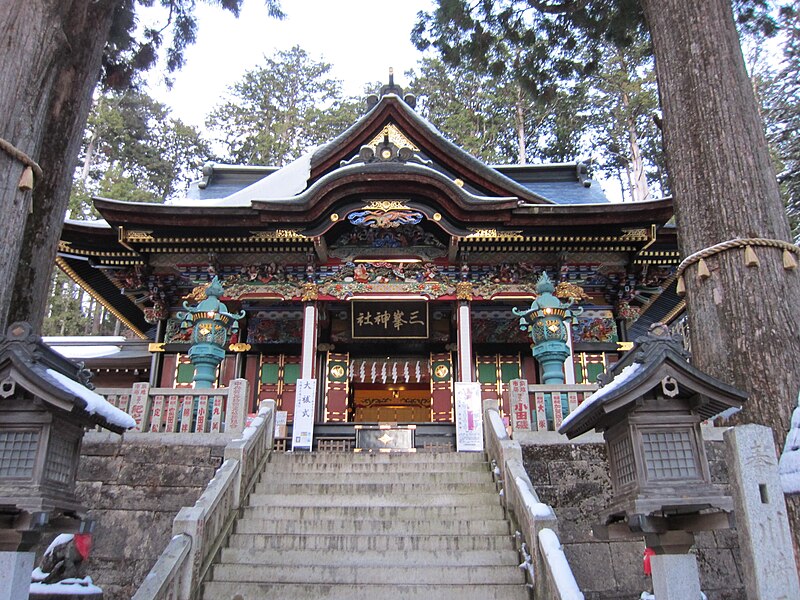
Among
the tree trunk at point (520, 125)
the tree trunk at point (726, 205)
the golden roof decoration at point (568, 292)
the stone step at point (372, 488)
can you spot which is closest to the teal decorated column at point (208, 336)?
the stone step at point (372, 488)

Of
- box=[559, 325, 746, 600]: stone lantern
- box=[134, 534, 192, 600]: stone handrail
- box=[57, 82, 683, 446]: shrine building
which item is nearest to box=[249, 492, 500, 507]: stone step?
box=[134, 534, 192, 600]: stone handrail

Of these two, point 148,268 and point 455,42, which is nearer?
point 455,42

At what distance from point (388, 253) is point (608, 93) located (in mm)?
16261

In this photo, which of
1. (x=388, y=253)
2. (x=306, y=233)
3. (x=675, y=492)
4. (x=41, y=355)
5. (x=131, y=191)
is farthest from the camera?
(x=131, y=191)

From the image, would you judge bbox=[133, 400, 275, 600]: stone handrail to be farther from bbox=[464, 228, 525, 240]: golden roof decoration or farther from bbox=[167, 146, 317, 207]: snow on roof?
bbox=[167, 146, 317, 207]: snow on roof

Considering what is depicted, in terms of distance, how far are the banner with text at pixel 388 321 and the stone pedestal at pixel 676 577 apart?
28.2 ft

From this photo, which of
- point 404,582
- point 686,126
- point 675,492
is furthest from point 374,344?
point 675,492

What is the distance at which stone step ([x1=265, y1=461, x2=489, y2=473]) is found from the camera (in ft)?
23.9

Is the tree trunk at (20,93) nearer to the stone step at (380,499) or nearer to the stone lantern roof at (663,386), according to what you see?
the stone step at (380,499)

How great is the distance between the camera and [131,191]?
74.7 feet

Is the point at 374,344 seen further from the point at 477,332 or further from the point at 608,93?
the point at 608,93

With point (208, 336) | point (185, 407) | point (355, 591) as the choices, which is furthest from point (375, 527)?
point (208, 336)

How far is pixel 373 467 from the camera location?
7375 millimetres

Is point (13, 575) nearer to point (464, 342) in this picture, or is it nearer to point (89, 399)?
point (89, 399)
